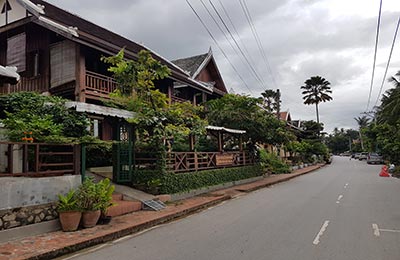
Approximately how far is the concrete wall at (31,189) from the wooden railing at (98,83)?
777 cm

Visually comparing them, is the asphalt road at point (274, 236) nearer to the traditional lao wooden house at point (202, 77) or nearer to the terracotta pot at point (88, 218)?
the terracotta pot at point (88, 218)

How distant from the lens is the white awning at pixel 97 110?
9.34m

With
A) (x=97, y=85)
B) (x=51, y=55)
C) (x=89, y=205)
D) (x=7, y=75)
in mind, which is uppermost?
(x=51, y=55)

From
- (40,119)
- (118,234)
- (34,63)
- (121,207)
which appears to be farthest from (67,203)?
(34,63)

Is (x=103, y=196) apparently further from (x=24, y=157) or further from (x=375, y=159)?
(x=375, y=159)

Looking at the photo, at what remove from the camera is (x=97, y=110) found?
980 cm

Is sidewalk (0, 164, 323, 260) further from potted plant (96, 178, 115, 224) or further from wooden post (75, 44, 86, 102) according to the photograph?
wooden post (75, 44, 86, 102)

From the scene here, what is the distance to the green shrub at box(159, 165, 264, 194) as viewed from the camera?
1218cm

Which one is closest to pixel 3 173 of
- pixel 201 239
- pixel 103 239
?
pixel 103 239

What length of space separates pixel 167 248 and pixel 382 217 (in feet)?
20.3

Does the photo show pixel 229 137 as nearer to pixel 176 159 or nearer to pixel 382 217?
pixel 176 159

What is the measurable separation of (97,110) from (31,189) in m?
3.12

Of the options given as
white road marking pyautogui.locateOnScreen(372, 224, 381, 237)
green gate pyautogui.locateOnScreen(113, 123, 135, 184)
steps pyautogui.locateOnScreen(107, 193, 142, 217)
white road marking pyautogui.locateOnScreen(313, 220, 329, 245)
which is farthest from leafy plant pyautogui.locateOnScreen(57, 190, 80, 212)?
white road marking pyautogui.locateOnScreen(372, 224, 381, 237)

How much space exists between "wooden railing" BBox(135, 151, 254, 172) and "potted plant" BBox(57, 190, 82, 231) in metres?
4.71
